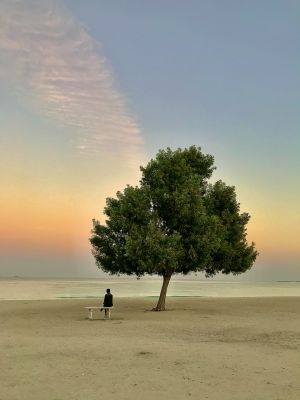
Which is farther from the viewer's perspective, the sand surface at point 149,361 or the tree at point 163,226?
the tree at point 163,226

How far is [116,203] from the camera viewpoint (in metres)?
37.8

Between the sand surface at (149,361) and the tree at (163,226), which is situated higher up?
the tree at (163,226)

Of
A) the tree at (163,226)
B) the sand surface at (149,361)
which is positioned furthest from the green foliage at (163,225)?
the sand surface at (149,361)

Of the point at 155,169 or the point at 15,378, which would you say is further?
the point at 155,169

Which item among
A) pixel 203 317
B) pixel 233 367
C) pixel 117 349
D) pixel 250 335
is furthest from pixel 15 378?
pixel 203 317

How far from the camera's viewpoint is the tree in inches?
1344

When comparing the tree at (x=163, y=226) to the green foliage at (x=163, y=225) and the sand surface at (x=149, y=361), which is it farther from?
the sand surface at (x=149, y=361)

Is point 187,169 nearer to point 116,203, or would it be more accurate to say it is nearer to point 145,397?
point 116,203

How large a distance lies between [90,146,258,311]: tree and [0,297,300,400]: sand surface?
7.90 m

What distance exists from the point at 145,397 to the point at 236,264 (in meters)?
31.1

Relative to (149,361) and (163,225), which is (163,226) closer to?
(163,225)

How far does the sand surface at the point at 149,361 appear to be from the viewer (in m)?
12.1

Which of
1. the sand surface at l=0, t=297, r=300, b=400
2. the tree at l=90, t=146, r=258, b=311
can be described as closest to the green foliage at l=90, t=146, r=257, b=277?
the tree at l=90, t=146, r=258, b=311

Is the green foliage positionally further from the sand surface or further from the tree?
the sand surface
